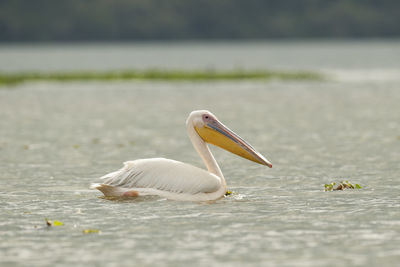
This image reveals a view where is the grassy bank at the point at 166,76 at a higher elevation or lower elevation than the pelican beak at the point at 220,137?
higher

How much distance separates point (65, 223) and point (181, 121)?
47.3ft

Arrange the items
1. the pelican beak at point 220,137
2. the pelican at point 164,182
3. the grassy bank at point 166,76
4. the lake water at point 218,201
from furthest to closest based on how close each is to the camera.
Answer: the grassy bank at point 166,76
the pelican beak at point 220,137
the pelican at point 164,182
the lake water at point 218,201

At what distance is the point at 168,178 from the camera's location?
11.1m

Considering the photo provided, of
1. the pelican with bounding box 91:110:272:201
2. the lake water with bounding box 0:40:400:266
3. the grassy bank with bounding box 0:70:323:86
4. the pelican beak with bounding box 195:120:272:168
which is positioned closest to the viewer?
the lake water with bounding box 0:40:400:266

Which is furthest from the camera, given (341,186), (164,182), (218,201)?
(341,186)

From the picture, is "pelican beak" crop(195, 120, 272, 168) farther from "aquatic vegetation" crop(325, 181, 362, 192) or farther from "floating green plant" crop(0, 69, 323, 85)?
"floating green plant" crop(0, 69, 323, 85)

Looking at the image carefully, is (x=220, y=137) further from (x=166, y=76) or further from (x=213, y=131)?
(x=166, y=76)

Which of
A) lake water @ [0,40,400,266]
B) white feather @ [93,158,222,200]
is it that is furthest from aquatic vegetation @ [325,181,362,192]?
white feather @ [93,158,222,200]

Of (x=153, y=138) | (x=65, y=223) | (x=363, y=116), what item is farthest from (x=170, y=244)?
(x=363, y=116)

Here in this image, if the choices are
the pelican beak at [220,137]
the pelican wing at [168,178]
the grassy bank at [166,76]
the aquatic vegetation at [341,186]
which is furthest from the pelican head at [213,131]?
the grassy bank at [166,76]

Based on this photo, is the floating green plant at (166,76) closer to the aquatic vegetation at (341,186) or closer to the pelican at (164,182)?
the aquatic vegetation at (341,186)

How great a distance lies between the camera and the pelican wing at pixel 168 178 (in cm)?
1109

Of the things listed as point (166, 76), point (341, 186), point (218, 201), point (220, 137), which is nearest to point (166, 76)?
point (166, 76)

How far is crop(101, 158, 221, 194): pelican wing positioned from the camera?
11094mm
